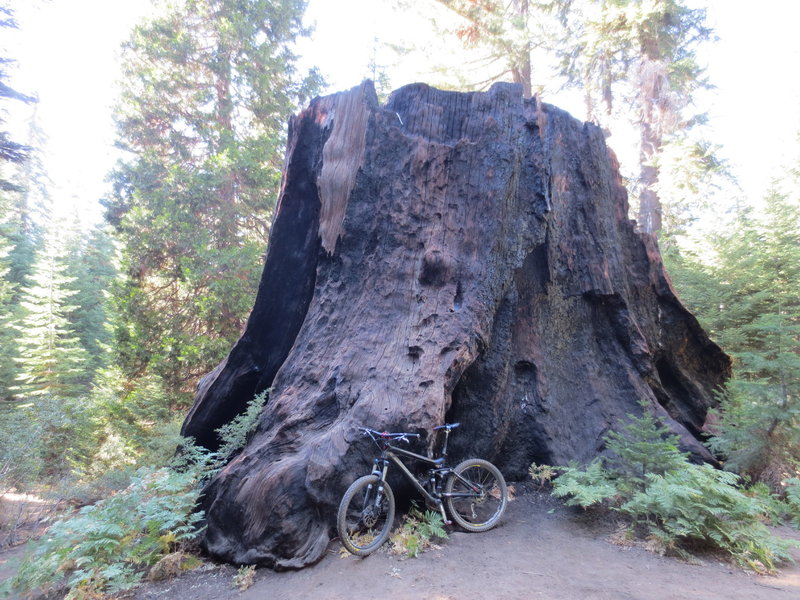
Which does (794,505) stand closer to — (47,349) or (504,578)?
(504,578)

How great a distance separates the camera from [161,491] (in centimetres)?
515

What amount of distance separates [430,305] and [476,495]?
247cm

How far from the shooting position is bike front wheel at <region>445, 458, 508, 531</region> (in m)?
5.09

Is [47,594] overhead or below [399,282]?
below

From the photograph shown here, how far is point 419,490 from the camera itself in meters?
4.96

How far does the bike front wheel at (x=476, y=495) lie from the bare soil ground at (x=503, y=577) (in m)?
0.24

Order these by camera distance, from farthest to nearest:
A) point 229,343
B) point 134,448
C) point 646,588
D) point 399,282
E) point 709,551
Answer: point 229,343
point 134,448
point 399,282
point 709,551
point 646,588

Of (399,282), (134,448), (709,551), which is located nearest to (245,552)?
(399,282)

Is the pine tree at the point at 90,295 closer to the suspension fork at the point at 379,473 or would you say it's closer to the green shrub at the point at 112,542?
the green shrub at the point at 112,542

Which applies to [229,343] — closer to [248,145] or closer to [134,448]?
[134,448]

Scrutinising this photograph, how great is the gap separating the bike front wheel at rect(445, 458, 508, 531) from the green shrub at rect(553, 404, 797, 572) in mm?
776

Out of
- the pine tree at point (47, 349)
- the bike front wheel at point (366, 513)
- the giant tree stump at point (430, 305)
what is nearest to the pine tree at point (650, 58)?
the giant tree stump at point (430, 305)

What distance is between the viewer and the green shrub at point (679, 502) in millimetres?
4438

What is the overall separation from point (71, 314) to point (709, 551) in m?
28.5
